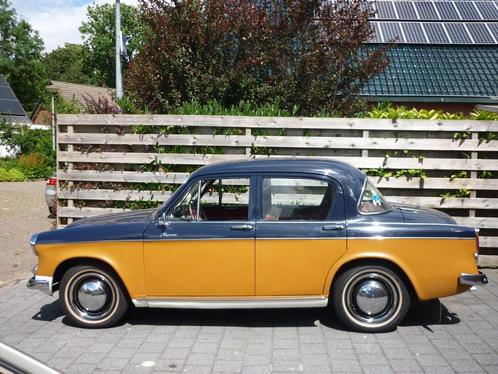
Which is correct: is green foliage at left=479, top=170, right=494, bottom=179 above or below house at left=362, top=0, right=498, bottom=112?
below

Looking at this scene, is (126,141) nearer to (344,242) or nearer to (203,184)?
(203,184)

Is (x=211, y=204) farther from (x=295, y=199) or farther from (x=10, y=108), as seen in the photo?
(x=10, y=108)

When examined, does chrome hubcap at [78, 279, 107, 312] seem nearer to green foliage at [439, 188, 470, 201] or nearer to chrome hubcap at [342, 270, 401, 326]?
chrome hubcap at [342, 270, 401, 326]

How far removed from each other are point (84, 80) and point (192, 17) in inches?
2863

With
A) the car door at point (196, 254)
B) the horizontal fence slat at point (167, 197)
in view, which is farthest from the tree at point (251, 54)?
the car door at point (196, 254)

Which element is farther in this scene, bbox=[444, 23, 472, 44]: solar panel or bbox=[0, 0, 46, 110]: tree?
bbox=[0, 0, 46, 110]: tree

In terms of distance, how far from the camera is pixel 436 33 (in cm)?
1552

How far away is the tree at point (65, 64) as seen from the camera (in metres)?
79.2

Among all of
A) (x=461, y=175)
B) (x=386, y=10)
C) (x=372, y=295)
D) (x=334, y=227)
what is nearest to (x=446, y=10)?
(x=386, y=10)

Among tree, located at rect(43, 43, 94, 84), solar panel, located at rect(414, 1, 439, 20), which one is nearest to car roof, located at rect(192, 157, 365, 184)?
solar panel, located at rect(414, 1, 439, 20)

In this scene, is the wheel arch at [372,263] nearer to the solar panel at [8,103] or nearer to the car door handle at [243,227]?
the car door handle at [243,227]

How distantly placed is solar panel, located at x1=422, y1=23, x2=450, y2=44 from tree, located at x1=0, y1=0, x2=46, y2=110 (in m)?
42.3

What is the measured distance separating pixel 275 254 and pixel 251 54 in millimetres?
4767

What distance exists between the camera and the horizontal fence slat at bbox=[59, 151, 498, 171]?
725 cm
